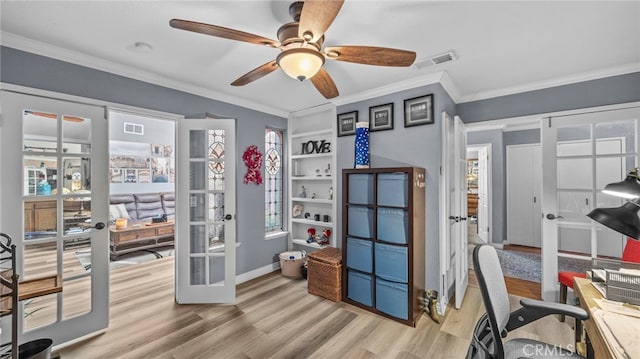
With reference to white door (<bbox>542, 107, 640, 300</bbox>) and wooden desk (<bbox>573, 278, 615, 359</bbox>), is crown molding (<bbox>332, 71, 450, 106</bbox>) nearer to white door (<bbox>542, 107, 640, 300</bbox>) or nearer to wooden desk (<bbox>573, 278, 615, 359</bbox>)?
white door (<bbox>542, 107, 640, 300</bbox>)

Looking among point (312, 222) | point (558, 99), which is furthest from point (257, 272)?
point (558, 99)

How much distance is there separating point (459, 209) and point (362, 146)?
1.29 m

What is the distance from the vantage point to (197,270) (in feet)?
9.62

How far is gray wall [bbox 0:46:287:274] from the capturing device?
Answer: 2000mm

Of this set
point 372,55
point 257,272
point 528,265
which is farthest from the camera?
point 528,265

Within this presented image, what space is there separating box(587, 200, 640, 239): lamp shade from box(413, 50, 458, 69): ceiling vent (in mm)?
1508

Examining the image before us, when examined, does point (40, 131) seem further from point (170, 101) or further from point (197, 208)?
point (197, 208)

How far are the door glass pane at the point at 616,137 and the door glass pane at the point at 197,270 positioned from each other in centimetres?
423

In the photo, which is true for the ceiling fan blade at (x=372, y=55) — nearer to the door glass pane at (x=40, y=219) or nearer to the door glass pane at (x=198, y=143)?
the door glass pane at (x=198, y=143)

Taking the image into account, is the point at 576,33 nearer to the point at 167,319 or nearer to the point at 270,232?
the point at 270,232

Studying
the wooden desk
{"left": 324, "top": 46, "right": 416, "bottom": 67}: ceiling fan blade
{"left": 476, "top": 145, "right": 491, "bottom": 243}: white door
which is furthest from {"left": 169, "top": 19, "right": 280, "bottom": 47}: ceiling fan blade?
{"left": 476, "top": 145, "right": 491, "bottom": 243}: white door

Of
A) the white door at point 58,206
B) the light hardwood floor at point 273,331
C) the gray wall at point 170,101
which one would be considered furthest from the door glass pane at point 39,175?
the light hardwood floor at point 273,331

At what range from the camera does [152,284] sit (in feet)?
11.1

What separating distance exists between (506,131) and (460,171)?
10.6 feet
